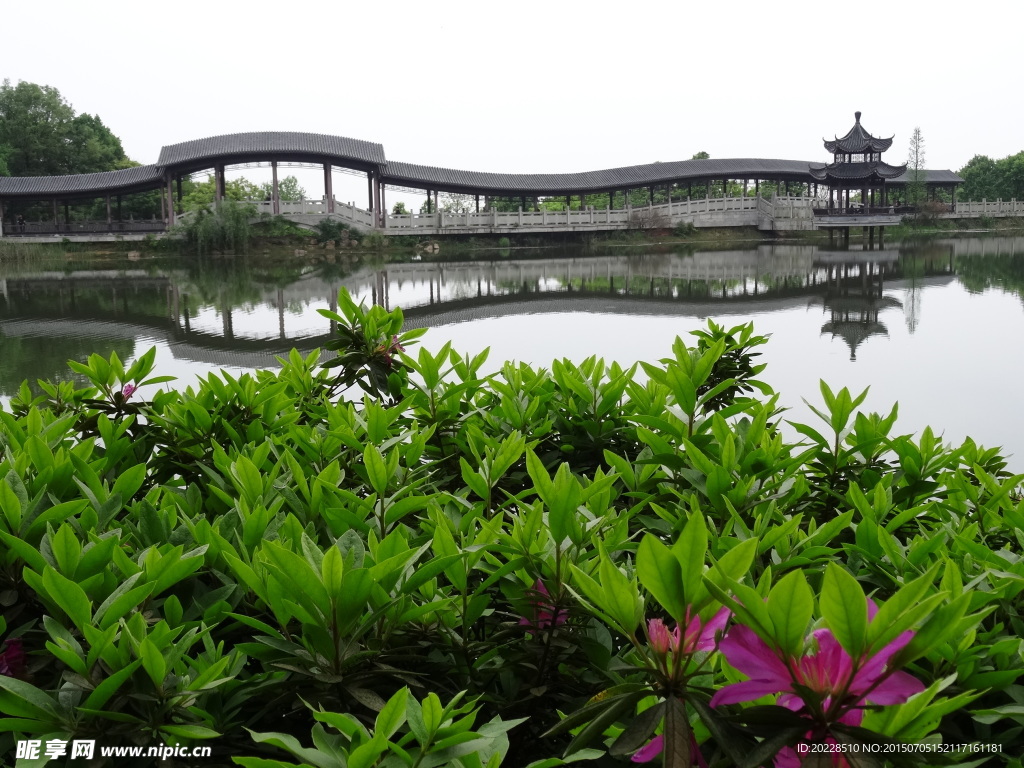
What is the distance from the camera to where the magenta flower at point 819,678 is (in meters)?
0.60

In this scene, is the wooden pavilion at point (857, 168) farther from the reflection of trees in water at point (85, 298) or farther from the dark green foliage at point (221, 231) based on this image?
the reflection of trees in water at point (85, 298)

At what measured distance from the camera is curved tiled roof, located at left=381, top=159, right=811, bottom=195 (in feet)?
102

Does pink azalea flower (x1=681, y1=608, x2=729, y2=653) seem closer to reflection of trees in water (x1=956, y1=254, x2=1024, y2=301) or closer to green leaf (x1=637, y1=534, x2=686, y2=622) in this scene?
green leaf (x1=637, y1=534, x2=686, y2=622)

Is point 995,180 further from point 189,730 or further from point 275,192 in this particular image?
point 189,730

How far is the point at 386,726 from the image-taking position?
26.5 inches

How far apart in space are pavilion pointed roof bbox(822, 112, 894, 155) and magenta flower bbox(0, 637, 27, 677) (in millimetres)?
33943

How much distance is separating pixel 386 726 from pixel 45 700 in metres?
0.39

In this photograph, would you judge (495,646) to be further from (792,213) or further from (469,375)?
(792,213)

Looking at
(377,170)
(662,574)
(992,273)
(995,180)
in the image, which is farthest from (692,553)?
(995,180)

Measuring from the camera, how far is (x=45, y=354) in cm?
618

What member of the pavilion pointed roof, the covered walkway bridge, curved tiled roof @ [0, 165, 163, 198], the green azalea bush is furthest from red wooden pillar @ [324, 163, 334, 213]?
the green azalea bush

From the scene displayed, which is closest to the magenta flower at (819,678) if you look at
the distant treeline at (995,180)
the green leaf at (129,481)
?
the green leaf at (129,481)

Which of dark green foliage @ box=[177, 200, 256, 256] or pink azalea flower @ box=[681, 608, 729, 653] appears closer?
pink azalea flower @ box=[681, 608, 729, 653]

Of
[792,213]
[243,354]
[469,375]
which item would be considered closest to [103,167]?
[792,213]
